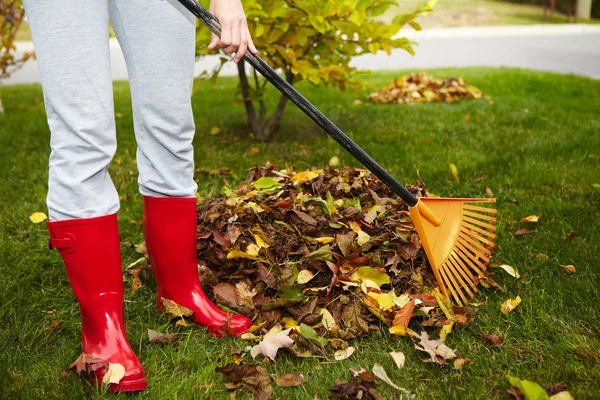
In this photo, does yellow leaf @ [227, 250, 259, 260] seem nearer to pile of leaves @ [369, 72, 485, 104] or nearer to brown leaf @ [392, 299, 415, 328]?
brown leaf @ [392, 299, 415, 328]

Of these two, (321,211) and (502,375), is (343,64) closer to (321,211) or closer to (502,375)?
(321,211)

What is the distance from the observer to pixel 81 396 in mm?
1567

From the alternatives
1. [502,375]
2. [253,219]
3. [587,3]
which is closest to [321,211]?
[253,219]

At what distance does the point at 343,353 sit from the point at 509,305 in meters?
0.65

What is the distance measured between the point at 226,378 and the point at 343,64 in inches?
114

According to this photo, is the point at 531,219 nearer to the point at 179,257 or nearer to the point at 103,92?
the point at 179,257

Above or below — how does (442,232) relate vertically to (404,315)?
above

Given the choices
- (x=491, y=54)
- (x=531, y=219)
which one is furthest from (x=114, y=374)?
(x=491, y=54)

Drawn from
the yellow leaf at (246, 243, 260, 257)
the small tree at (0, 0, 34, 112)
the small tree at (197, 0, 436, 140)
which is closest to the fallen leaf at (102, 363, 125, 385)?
the yellow leaf at (246, 243, 260, 257)

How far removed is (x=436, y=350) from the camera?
69.0 inches

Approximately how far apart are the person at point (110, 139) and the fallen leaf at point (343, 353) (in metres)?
0.33

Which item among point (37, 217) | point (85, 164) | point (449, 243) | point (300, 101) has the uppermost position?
point (300, 101)

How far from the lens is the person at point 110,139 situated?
1.49 metres

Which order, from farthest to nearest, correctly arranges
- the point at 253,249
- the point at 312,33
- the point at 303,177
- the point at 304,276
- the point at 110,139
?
the point at 312,33 → the point at 303,177 → the point at 253,249 → the point at 304,276 → the point at 110,139
